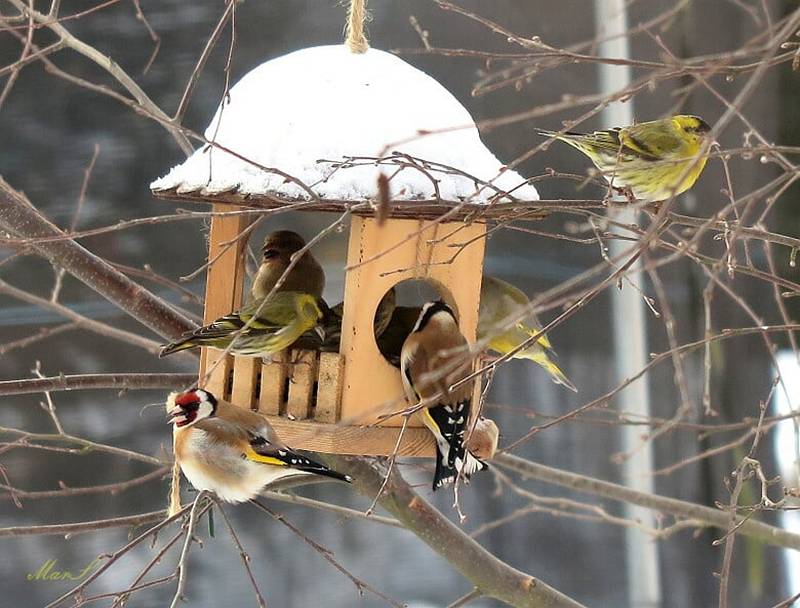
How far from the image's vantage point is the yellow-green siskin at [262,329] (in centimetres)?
272

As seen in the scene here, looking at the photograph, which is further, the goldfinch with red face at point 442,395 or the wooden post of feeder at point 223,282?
the wooden post of feeder at point 223,282

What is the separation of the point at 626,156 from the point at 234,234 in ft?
4.22

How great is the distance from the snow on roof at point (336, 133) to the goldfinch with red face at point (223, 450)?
67 cm

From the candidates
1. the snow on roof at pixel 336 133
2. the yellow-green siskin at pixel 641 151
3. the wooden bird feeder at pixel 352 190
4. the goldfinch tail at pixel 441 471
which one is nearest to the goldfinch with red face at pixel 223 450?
the wooden bird feeder at pixel 352 190

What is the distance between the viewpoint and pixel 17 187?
4.69 meters

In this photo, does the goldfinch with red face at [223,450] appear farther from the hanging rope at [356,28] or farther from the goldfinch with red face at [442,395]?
the hanging rope at [356,28]

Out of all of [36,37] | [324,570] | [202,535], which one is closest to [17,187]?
[36,37]

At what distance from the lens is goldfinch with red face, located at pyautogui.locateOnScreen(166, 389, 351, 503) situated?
Answer: 2.92 meters

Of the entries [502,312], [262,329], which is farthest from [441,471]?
[502,312]

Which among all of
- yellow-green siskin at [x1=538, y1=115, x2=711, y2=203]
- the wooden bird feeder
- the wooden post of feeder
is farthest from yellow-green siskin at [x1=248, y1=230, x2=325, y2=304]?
yellow-green siskin at [x1=538, y1=115, x2=711, y2=203]

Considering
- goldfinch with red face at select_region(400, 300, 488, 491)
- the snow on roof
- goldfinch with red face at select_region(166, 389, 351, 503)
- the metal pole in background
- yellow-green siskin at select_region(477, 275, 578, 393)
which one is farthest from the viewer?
the metal pole in background

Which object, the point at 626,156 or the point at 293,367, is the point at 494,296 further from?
the point at 293,367

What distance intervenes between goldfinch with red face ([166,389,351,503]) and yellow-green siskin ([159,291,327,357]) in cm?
21

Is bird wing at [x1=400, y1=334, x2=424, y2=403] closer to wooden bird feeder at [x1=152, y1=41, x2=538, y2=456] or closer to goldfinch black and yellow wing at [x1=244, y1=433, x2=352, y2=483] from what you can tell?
wooden bird feeder at [x1=152, y1=41, x2=538, y2=456]
